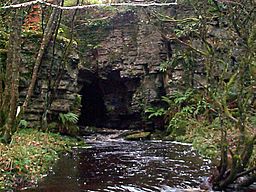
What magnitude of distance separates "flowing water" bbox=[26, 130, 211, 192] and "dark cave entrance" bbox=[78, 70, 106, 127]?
11.4 metres

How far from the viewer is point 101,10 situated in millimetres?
21672

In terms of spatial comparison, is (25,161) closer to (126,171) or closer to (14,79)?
(14,79)

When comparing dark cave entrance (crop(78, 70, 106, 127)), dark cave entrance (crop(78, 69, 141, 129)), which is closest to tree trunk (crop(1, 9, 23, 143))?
dark cave entrance (crop(78, 69, 141, 129))

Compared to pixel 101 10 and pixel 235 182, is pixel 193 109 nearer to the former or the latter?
pixel 101 10

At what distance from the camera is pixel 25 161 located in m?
7.64

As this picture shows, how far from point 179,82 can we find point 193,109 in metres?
1.87

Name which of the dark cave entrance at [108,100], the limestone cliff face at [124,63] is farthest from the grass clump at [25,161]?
the dark cave entrance at [108,100]

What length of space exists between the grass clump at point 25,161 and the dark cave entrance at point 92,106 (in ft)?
39.9

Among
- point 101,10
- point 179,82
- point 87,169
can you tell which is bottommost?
point 87,169

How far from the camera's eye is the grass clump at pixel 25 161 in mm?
6836

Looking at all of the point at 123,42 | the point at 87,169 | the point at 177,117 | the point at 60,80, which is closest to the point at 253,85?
the point at 87,169

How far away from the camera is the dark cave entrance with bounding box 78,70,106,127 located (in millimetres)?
23281

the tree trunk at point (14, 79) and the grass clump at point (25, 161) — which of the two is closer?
the grass clump at point (25, 161)

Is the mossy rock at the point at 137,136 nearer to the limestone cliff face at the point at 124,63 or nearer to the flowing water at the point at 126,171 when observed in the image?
the limestone cliff face at the point at 124,63
